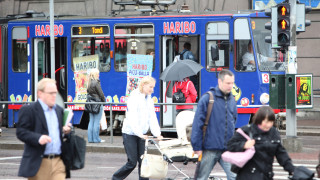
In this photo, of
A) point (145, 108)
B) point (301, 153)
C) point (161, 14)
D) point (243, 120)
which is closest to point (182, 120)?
point (145, 108)

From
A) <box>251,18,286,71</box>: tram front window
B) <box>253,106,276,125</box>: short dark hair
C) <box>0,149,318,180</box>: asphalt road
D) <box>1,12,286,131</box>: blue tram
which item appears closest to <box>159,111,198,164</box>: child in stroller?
<box>0,149,318,180</box>: asphalt road

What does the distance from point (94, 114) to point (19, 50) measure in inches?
185

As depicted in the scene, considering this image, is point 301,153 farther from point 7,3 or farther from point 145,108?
point 7,3

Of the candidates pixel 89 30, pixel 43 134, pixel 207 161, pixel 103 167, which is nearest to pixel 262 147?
pixel 207 161

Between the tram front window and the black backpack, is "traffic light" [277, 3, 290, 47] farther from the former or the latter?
the tram front window

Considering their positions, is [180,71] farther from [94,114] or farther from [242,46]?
[242,46]

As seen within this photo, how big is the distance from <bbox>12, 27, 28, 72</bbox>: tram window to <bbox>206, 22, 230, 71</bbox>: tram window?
5272 mm

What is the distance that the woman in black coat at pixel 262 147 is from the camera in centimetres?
727

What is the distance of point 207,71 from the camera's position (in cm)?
1769

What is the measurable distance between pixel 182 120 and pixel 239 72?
7.37 meters

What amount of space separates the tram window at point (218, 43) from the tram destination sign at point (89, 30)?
2.81 meters

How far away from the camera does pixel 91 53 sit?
18875 mm

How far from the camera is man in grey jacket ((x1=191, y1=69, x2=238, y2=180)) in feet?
27.7

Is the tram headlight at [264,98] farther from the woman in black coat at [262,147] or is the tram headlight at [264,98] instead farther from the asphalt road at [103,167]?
the woman in black coat at [262,147]
